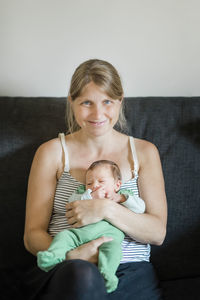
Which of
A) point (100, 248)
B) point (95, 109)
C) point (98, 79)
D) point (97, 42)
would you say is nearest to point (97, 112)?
point (95, 109)

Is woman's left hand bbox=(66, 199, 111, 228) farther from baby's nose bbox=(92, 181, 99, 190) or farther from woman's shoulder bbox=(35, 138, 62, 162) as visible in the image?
woman's shoulder bbox=(35, 138, 62, 162)

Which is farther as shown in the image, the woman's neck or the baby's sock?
the woman's neck

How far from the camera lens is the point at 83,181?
1653 millimetres

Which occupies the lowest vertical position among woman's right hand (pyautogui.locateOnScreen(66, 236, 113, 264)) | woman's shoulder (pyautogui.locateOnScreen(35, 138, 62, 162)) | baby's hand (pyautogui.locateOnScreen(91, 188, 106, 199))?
woman's right hand (pyautogui.locateOnScreen(66, 236, 113, 264))

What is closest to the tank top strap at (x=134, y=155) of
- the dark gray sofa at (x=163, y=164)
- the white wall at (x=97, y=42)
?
the dark gray sofa at (x=163, y=164)

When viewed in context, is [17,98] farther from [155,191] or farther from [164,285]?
[164,285]

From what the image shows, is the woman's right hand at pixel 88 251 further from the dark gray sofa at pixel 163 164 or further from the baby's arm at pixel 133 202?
the dark gray sofa at pixel 163 164

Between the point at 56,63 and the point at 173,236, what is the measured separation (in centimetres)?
107

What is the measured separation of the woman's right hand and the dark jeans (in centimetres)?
12

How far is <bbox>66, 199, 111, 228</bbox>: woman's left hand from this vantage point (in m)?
1.46

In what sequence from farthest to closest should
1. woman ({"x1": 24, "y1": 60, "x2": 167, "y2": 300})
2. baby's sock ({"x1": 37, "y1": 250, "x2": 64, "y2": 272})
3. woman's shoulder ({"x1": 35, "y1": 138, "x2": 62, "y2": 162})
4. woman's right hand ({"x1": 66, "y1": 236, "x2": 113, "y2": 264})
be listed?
1. woman's shoulder ({"x1": 35, "y1": 138, "x2": 62, "y2": 162})
2. woman ({"x1": 24, "y1": 60, "x2": 167, "y2": 300})
3. woman's right hand ({"x1": 66, "y1": 236, "x2": 113, "y2": 264})
4. baby's sock ({"x1": 37, "y1": 250, "x2": 64, "y2": 272})

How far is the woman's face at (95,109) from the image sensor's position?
1.56 meters

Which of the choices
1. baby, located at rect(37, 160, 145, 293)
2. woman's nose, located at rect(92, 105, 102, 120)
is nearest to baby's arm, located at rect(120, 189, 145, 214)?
baby, located at rect(37, 160, 145, 293)

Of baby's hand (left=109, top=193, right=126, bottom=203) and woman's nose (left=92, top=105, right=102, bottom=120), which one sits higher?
woman's nose (left=92, top=105, right=102, bottom=120)
